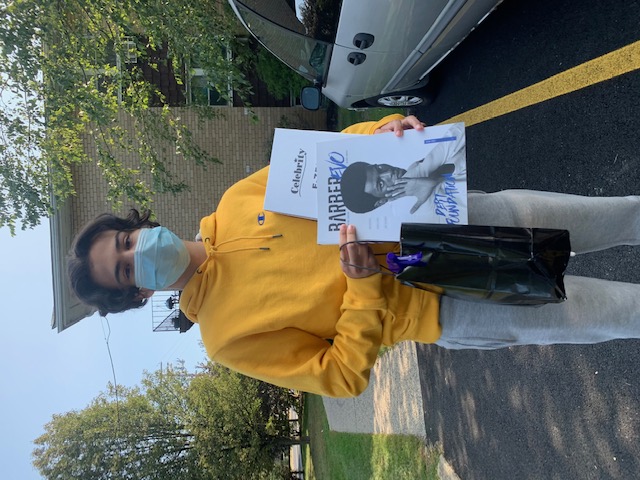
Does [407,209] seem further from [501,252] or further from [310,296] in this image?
[310,296]

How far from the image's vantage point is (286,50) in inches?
227

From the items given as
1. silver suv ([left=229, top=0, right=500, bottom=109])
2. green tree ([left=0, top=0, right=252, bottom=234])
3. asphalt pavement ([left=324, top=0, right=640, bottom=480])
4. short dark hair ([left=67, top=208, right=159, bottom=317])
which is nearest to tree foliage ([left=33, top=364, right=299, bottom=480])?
green tree ([left=0, top=0, right=252, bottom=234])

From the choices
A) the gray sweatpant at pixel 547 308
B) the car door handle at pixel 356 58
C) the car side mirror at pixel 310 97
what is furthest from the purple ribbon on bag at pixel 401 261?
the car side mirror at pixel 310 97

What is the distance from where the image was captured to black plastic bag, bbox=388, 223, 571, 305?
6.56 feet

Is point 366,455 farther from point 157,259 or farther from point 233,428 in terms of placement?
point 233,428

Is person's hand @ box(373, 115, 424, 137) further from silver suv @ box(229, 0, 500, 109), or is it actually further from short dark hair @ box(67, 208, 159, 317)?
silver suv @ box(229, 0, 500, 109)

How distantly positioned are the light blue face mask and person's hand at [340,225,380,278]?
0.92 meters

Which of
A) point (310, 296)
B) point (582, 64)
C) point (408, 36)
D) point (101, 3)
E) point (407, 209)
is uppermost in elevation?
point (101, 3)

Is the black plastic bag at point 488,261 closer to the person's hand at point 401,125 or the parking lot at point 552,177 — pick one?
the person's hand at point 401,125

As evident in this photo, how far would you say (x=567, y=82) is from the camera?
4137mm

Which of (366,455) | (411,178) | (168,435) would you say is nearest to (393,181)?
(411,178)

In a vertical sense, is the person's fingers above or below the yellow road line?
below

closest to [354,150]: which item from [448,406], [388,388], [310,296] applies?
[310,296]

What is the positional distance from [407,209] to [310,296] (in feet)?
2.06
